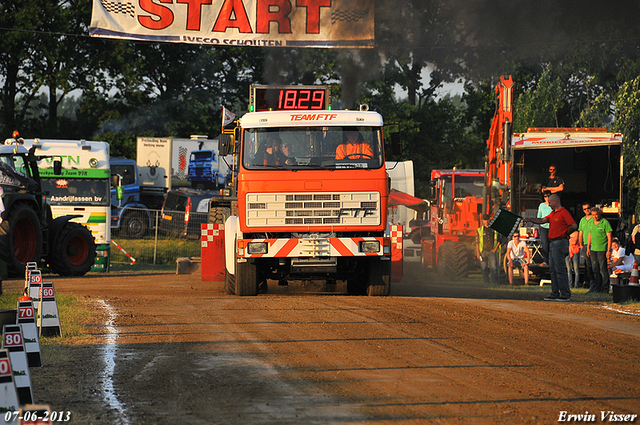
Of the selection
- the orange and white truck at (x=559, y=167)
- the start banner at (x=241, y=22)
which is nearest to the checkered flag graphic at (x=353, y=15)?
the start banner at (x=241, y=22)

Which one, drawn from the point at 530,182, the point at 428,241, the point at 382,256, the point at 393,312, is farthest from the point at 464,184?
the point at 393,312

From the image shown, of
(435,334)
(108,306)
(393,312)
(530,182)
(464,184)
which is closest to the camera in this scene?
(435,334)

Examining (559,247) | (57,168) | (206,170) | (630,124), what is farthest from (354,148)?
(206,170)

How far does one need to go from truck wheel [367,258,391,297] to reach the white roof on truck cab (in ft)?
7.69

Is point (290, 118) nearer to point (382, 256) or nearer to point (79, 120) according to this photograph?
point (382, 256)

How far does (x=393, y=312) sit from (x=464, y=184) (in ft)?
49.8

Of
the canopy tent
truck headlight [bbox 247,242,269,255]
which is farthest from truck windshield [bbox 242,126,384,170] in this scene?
the canopy tent

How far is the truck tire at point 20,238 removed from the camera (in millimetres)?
19453

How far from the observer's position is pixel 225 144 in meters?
15.5

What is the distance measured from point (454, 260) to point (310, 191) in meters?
10.2

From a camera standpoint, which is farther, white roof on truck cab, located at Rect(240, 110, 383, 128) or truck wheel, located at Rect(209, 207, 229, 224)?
truck wheel, located at Rect(209, 207, 229, 224)

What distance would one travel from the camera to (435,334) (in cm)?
1002

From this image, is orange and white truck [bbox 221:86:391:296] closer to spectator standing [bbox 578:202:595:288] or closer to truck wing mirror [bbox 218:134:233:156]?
truck wing mirror [bbox 218:134:233:156]

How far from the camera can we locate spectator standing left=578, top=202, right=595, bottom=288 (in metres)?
17.9
